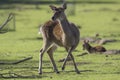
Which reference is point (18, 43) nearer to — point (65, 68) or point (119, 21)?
point (65, 68)

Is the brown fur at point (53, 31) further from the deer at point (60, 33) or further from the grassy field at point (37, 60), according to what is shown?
the grassy field at point (37, 60)

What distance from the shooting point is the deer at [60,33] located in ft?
64.5

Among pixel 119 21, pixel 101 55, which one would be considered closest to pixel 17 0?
pixel 119 21

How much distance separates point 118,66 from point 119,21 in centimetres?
2916

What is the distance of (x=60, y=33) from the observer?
20.2 metres

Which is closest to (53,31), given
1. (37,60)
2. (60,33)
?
(60,33)

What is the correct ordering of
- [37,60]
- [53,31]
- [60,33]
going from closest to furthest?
1. [60,33]
2. [53,31]
3. [37,60]

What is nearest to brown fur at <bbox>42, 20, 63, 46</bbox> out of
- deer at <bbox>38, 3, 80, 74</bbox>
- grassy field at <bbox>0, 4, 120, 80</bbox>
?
deer at <bbox>38, 3, 80, 74</bbox>

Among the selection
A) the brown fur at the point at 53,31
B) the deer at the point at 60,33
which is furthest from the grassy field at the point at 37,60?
the brown fur at the point at 53,31

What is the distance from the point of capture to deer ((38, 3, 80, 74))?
19658mm

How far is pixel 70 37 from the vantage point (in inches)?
781

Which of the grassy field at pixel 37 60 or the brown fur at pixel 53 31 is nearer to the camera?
the grassy field at pixel 37 60

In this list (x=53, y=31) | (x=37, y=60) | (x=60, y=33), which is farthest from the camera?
(x=37, y=60)

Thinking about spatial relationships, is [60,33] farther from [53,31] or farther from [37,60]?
[37,60]
